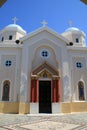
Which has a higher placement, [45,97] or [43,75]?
[43,75]

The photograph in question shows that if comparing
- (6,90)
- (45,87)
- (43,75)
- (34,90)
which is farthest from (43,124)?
(6,90)

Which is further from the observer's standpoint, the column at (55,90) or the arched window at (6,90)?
the arched window at (6,90)

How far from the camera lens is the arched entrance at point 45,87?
515 inches

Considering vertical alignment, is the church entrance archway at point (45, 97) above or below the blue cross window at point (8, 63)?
below

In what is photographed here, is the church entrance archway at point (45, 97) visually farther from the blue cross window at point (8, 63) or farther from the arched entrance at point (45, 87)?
the blue cross window at point (8, 63)

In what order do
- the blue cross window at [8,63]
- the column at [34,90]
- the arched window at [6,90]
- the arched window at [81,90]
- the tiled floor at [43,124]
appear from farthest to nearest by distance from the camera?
the blue cross window at [8,63] < the arched window at [81,90] < the arched window at [6,90] < the column at [34,90] < the tiled floor at [43,124]

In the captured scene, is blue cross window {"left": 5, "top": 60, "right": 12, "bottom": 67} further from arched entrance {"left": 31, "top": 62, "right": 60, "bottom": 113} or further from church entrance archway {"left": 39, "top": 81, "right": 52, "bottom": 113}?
church entrance archway {"left": 39, "top": 81, "right": 52, "bottom": 113}

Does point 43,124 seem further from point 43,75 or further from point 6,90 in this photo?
point 6,90

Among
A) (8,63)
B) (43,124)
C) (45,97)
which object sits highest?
(8,63)

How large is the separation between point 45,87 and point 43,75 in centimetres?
113

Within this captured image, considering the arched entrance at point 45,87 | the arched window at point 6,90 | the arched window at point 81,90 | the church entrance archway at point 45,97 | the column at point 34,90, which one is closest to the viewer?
the column at point 34,90

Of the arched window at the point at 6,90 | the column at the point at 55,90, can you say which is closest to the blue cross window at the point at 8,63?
the arched window at the point at 6,90

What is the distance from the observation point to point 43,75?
13828mm

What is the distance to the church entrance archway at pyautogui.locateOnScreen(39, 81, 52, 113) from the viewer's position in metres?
13.2
